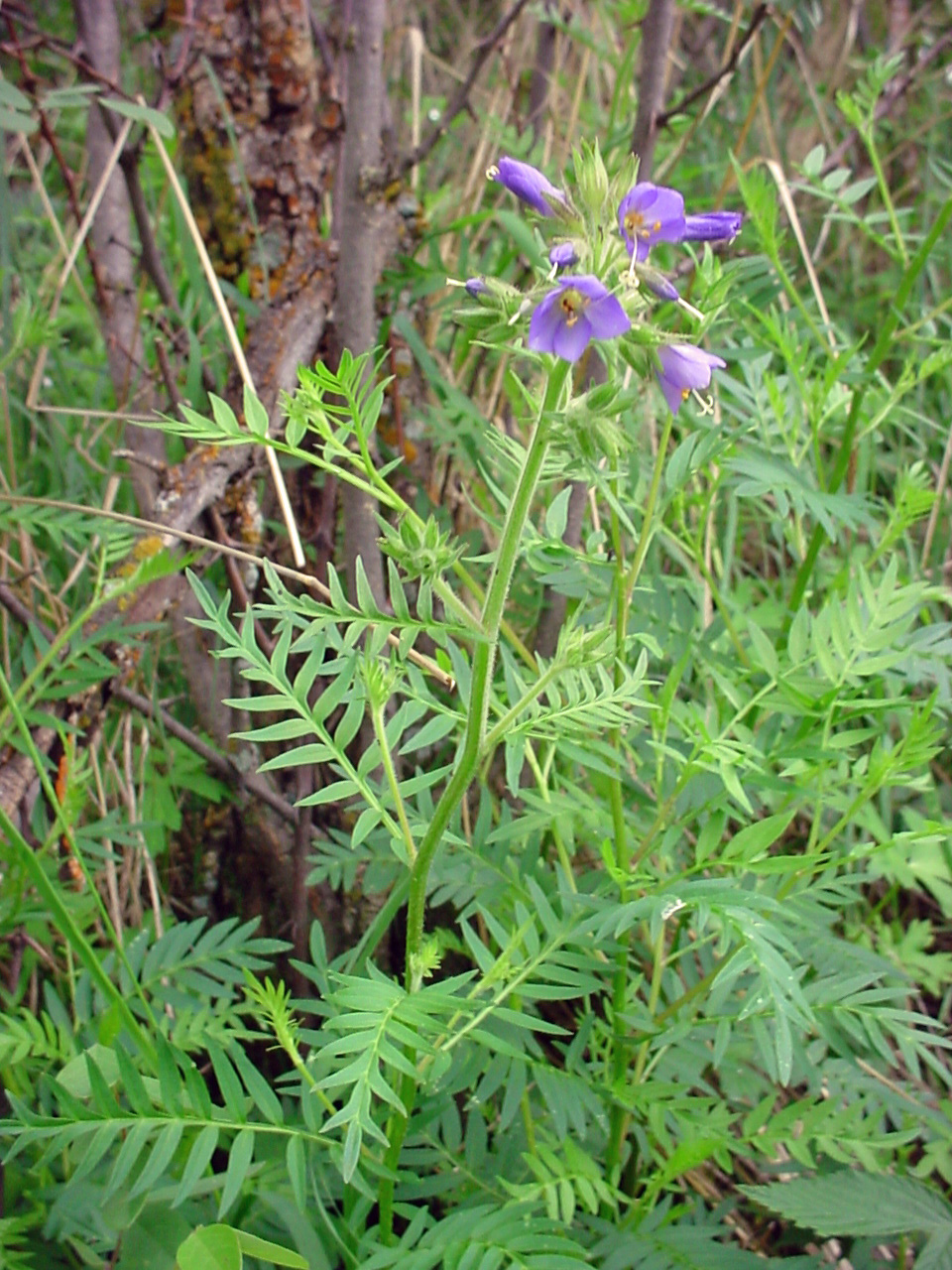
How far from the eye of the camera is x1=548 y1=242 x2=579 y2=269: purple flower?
92 centimetres

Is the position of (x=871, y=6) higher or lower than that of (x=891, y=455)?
higher

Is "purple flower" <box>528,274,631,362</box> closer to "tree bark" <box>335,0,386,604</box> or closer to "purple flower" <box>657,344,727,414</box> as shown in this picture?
"purple flower" <box>657,344,727,414</box>

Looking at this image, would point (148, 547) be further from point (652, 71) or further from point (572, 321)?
point (652, 71)

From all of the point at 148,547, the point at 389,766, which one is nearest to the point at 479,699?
the point at 389,766

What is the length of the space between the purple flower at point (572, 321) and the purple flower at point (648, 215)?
10 centimetres

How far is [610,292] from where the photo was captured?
92 centimetres

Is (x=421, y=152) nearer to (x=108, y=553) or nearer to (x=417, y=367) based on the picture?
(x=417, y=367)

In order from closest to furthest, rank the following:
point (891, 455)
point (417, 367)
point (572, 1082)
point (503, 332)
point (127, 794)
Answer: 1. point (503, 332)
2. point (572, 1082)
3. point (127, 794)
4. point (417, 367)
5. point (891, 455)

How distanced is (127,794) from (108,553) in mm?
418

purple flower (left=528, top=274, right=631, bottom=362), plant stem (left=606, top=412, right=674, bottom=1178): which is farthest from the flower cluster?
plant stem (left=606, top=412, right=674, bottom=1178)

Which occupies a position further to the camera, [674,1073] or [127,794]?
[127,794]

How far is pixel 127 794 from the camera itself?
66.5 inches

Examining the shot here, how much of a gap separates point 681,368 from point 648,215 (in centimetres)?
16

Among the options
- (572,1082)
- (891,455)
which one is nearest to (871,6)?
(891,455)
